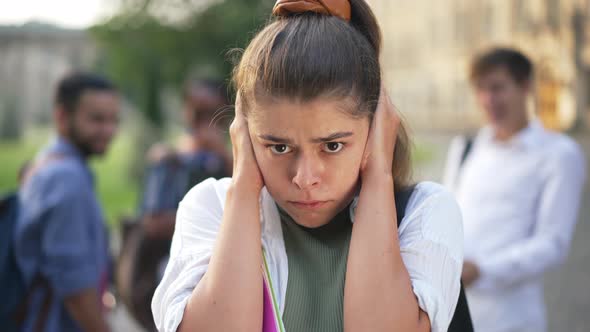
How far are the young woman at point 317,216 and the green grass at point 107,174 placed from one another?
228 inches

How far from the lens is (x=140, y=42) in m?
8.02

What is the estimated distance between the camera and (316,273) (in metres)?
1.61

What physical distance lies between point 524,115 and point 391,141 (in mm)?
1972

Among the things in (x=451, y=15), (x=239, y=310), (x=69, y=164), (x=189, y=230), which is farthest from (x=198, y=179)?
(x=451, y=15)

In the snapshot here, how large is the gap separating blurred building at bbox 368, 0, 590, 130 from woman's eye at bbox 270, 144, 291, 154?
29.1 inches

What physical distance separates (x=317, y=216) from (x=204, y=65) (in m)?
7.05

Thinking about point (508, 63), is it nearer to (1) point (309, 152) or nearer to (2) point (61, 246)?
(1) point (309, 152)

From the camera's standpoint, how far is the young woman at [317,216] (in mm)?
1491

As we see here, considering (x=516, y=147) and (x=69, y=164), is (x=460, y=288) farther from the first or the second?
(x=69, y=164)

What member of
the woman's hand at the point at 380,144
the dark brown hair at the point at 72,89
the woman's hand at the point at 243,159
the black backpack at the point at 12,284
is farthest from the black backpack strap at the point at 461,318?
the dark brown hair at the point at 72,89

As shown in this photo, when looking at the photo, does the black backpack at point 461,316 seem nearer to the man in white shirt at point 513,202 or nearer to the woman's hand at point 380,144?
the woman's hand at point 380,144

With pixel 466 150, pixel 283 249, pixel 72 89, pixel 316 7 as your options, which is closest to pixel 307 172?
pixel 283 249

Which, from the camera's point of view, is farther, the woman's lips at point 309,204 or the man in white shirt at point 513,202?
the man in white shirt at point 513,202

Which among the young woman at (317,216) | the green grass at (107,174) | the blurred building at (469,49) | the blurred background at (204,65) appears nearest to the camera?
the young woman at (317,216)
